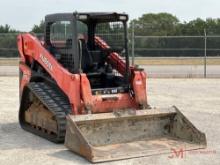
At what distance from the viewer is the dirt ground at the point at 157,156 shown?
26.6ft

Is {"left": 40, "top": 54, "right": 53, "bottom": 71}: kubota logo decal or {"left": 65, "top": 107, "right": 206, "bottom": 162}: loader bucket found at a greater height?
{"left": 40, "top": 54, "right": 53, "bottom": 71}: kubota logo decal

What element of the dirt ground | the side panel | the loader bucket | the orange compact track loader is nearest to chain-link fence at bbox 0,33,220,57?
the dirt ground

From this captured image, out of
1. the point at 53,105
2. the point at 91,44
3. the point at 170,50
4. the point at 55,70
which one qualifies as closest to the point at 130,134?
the point at 53,105

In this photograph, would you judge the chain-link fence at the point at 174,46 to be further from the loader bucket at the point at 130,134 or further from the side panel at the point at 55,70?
the loader bucket at the point at 130,134

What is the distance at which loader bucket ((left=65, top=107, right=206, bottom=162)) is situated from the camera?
8.20 metres

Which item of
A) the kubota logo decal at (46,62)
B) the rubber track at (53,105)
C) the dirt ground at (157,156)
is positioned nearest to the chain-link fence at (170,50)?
the dirt ground at (157,156)

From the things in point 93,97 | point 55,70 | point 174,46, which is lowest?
point 93,97

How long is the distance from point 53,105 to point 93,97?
28.7 inches

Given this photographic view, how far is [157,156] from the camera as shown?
8.30 meters

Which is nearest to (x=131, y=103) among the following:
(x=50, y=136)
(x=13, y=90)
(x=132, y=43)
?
(x=50, y=136)

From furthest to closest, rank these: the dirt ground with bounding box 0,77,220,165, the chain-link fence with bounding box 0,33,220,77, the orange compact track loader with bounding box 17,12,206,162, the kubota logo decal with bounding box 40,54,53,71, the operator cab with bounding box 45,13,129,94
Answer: the chain-link fence with bounding box 0,33,220,77 → the kubota logo decal with bounding box 40,54,53,71 → the operator cab with bounding box 45,13,129,94 → the orange compact track loader with bounding box 17,12,206,162 → the dirt ground with bounding box 0,77,220,165

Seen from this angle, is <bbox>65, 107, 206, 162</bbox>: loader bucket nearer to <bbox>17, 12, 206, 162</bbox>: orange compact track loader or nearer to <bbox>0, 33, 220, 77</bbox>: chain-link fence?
<bbox>17, 12, 206, 162</bbox>: orange compact track loader

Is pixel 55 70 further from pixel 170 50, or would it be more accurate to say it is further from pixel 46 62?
pixel 170 50

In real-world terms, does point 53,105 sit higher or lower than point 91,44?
lower
